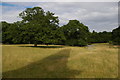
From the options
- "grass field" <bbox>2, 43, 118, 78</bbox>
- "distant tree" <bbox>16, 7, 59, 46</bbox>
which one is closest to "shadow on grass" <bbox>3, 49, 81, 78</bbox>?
"grass field" <bbox>2, 43, 118, 78</bbox>

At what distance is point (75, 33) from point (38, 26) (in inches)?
1069

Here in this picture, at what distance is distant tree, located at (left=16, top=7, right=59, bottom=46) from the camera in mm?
37625

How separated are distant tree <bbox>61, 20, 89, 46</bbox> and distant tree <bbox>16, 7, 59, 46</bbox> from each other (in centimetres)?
1871

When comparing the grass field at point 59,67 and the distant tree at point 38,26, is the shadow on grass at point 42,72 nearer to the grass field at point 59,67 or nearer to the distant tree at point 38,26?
the grass field at point 59,67

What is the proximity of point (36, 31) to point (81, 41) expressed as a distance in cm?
2590

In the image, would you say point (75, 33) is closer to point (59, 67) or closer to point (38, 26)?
point (38, 26)

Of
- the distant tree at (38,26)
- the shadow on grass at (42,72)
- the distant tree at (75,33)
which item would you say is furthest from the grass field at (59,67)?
the distant tree at (75,33)

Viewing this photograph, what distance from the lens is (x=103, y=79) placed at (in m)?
8.23

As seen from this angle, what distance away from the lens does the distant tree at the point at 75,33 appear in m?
59.4

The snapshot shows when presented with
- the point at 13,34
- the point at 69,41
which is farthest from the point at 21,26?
the point at 69,41

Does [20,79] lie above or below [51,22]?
below

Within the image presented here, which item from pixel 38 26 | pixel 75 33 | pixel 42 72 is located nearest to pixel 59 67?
pixel 42 72

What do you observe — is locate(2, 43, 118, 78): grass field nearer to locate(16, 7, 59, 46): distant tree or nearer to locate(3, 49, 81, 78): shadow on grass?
locate(3, 49, 81, 78): shadow on grass

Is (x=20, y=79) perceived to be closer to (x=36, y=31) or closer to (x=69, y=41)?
(x=36, y=31)
